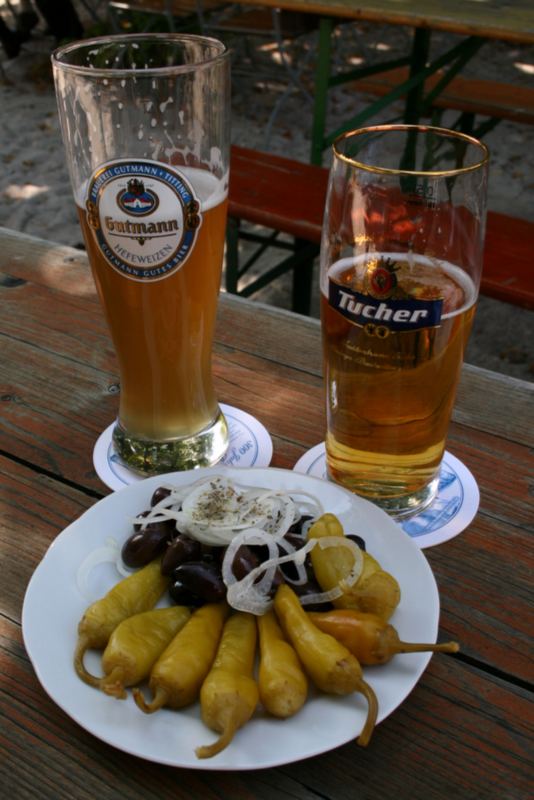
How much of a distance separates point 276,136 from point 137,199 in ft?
14.8

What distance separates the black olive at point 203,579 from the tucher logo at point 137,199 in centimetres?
39

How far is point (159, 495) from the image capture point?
91 centimetres

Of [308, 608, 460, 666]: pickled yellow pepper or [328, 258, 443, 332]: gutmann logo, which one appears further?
[328, 258, 443, 332]: gutmann logo

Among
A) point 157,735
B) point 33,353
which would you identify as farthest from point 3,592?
point 33,353

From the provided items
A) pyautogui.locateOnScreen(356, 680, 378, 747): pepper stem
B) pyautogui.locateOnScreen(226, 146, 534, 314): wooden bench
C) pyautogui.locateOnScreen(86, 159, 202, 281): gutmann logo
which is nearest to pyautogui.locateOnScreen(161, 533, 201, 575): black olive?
pyautogui.locateOnScreen(356, 680, 378, 747): pepper stem

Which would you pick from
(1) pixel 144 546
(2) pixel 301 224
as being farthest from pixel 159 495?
(2) pixel 301 224

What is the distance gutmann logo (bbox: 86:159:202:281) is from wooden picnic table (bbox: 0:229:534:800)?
312mm

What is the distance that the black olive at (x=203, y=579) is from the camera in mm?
786

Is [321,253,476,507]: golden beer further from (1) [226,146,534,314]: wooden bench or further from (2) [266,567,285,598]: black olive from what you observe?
(1) [226,146,534,314]: wooden bench

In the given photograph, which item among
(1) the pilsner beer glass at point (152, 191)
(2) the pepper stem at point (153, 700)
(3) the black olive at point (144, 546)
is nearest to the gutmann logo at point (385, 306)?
(1) the pilsner beer glass at point (152, 191)

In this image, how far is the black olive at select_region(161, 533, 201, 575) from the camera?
82 cm

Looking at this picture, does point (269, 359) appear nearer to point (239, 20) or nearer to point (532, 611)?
point (532, 611)

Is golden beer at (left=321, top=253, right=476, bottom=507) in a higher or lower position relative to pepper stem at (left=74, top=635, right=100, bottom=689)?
higher

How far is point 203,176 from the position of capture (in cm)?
96
